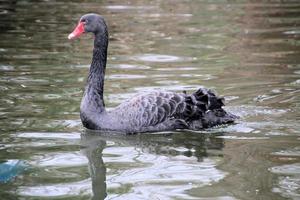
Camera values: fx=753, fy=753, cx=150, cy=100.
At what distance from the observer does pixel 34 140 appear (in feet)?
21.4

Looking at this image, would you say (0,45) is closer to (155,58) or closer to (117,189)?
(155,58)

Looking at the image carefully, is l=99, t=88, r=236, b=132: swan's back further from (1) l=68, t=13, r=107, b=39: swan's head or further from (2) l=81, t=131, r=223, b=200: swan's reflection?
(1) l=68, t=13, r=107, b=39: swan's head

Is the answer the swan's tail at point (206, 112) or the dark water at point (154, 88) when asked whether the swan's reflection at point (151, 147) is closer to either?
the dark water at point (154, 88)

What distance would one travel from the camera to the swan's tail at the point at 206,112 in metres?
6.77

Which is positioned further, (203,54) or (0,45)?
(0,45)

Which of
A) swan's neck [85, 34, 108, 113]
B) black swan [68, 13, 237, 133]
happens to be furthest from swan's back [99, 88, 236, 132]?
swan's neck [85, 34, 108, 113]

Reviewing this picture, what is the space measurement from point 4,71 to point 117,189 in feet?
15.4

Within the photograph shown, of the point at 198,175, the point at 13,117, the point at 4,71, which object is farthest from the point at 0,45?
the point at 198,175

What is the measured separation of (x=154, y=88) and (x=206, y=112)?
157 cm

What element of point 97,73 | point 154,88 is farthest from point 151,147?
point 154,88

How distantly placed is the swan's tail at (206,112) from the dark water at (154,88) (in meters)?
0.09

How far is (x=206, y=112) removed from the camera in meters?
6.81

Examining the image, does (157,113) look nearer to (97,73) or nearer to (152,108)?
(152,108)

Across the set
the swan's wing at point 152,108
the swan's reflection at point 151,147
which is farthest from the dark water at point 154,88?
the swan's wing at point 152,108
